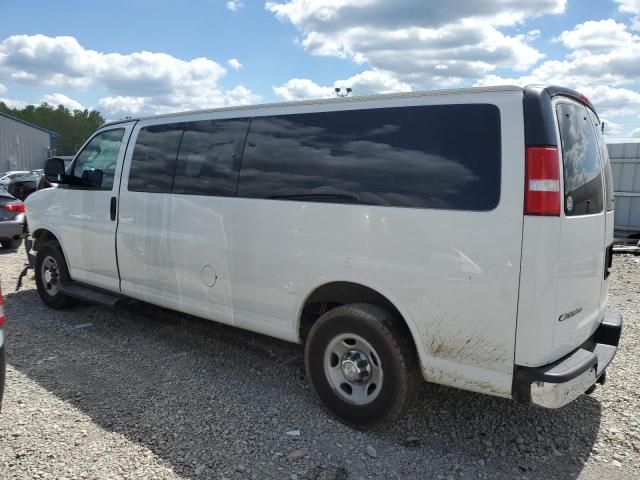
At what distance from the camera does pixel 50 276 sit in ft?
20.5

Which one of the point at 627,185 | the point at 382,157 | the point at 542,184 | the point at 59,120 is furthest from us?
the point at 59,120

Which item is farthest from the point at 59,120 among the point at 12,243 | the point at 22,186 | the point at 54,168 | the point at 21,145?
the point at 54,168

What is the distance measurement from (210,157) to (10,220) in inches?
319

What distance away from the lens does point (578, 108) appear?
130 inches

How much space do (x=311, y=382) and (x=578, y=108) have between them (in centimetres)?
254

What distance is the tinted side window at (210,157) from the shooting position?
4152 mm

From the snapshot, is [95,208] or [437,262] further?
[95,208]

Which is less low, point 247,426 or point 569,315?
point 569,315

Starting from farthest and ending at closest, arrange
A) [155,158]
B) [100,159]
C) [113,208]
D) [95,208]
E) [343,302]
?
[100,159], [95,208], [113,208], [155,158], [343,302]

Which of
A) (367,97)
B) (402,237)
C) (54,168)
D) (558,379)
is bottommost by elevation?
(558,379)

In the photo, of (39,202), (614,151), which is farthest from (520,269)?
(614,151)

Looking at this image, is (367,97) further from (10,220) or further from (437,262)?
(10,220)

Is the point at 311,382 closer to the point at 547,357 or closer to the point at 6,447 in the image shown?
the point at 547,357

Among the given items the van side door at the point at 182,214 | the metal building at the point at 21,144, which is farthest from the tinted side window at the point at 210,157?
the metal building at the point at 21,144
